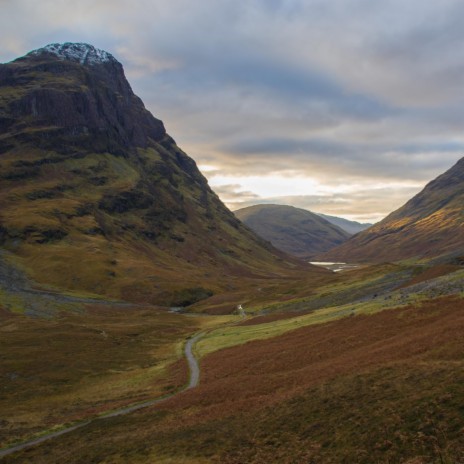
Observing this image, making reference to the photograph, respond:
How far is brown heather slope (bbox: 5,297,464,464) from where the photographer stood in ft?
81.1

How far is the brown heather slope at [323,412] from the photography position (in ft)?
81.1

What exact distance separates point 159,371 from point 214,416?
33.0 meters

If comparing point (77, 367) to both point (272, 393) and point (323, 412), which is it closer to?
point (272, 393)

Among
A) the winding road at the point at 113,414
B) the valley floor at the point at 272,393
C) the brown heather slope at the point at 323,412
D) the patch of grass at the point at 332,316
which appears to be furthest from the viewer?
the patch of grass at the point at 332,316

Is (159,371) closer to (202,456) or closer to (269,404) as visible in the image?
(269,404)

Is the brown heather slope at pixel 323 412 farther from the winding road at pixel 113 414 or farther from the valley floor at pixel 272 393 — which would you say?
the winding road at pixel 113 414

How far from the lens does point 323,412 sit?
1240 inches

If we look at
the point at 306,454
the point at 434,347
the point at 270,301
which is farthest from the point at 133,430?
the point at 270,301

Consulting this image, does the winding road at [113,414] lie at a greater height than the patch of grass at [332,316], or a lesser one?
lesser

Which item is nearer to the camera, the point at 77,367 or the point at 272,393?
the point at 272,393

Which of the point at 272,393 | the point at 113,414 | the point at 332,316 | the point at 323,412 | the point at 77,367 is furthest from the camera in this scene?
the point at 332,316

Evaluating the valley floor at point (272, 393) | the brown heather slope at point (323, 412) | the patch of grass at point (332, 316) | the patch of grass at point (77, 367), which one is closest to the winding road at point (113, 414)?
the valley floor at point (272, 393)

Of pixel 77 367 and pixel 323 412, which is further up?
pixel 323 412

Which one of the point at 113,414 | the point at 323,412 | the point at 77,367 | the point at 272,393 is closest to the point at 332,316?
the point at 272,393
